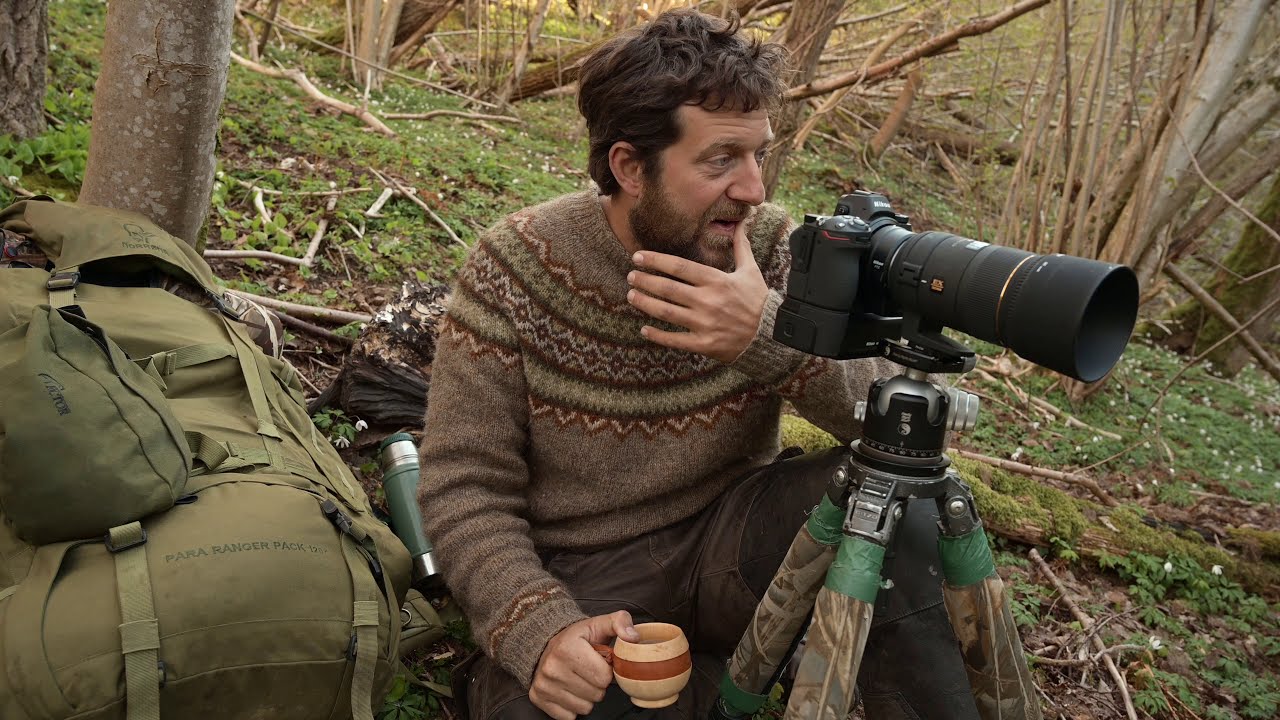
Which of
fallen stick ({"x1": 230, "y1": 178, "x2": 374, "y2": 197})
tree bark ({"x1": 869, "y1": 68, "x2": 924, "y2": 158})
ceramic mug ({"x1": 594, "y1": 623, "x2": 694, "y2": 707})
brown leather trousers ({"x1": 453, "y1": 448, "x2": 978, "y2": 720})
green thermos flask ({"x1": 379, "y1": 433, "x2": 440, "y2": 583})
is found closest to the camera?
ceramic mug ({"x1": 594, "y1": 623, "x2": 694, "y2": 707})

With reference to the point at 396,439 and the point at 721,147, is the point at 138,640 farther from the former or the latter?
the point at 721,147

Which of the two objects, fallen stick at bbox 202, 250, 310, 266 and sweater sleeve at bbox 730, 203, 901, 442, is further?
fallen stick at bbox 202, 250, 310, 266

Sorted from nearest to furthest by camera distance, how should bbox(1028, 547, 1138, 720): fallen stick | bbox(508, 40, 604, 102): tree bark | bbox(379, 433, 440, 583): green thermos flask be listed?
1. bbox(379, 433, 440, 583): green thermos flask
2. bbox(1028, 547, 1138, 720): fallen stick
3. bbox(508, 40, 604, 102): tree bark

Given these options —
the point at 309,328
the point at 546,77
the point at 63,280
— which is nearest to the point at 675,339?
the point at 63,280

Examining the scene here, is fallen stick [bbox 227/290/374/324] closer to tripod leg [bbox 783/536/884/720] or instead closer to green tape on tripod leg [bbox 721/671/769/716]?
green tape on tripod leg [bbox 721/671/769/716]

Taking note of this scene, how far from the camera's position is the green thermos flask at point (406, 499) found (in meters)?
2.23

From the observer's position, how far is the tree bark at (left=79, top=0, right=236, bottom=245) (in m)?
2.52

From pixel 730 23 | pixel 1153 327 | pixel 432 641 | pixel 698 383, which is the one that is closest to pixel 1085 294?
pixel 698 383

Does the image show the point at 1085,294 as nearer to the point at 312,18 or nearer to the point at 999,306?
the point at 999,306

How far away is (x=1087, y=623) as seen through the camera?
2740mm

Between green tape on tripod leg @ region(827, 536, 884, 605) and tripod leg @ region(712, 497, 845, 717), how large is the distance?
128 mm

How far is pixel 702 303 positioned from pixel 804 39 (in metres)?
2.91

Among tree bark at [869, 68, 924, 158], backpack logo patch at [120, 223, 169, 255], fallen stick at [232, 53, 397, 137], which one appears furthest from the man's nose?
tree bark at [869, 68, 924, 158]

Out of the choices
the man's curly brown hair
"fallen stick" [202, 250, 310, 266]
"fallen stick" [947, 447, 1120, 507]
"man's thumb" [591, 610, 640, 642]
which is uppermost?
the man's curly brown hair
